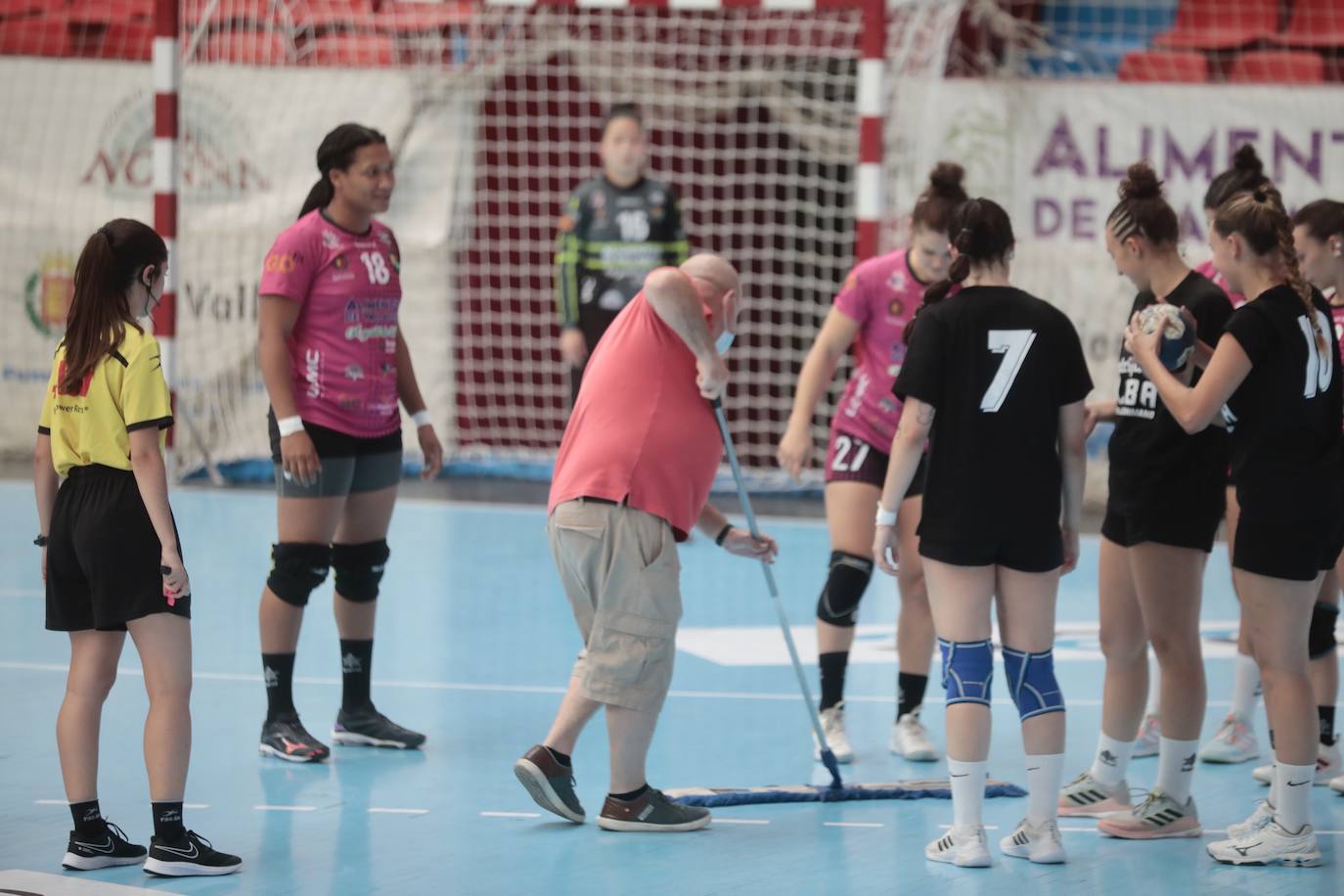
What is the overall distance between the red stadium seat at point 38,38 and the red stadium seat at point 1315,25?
7813 millimetres

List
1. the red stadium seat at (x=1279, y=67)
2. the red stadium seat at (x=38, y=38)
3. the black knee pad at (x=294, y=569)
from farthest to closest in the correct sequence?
1. the red stadium seat at (x=38, y=38)
2. the red stadium seat at (x=1279, y=67)
3. the black knee pad at (x=294, y=569)

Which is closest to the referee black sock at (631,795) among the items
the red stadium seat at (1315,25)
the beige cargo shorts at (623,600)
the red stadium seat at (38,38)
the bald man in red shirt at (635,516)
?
the bald man in red shirt at (635,516)

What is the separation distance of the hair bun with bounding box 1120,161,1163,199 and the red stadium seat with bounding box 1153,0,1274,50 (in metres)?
6.97

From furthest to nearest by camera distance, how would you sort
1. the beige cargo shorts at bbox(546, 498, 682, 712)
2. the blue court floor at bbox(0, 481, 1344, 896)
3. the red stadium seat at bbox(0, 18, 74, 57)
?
the red stadium seat at bbox(0, 18, 74, 57), the beige cargo shorts at bbox(546, 498, 682, 712), the blue court floor at bbox(0, 481, 1344, 896)

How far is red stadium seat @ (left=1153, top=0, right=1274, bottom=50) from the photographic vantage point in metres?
10.6

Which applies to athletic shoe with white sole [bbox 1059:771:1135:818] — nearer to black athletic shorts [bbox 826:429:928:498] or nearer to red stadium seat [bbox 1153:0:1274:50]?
black athletic shorts [bbox 826:429:928:498]

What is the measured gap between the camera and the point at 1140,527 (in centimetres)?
416

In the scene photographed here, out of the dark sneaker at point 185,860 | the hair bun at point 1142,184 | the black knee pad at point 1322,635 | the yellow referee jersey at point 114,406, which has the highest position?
the hair bun at point 1142,184

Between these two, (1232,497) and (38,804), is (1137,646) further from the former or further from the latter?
(38,804)

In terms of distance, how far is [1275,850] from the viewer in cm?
395

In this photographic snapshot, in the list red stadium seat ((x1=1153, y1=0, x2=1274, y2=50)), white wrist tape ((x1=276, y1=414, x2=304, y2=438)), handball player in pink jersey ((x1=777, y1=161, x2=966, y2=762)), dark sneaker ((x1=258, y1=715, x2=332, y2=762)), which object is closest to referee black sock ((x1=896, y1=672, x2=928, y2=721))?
handball player in pink jersey ((x1=777, y1=161, x2=966, y2=762))

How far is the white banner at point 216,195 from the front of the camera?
10289 mm

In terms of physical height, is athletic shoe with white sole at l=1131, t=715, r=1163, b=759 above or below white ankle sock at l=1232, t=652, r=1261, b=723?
below

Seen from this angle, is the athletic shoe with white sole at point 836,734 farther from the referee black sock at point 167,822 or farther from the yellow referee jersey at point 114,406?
the yellow referee jersey at point 114,406
